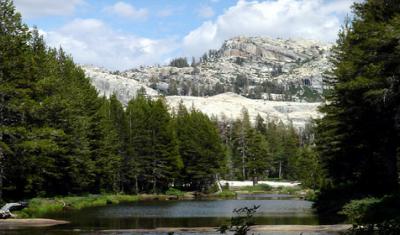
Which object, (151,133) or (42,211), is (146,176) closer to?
(151,133)

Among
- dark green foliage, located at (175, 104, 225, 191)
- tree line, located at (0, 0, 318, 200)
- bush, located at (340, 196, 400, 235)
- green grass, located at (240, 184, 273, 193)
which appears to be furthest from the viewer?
green grass, located at (240, 184, 273, 193)

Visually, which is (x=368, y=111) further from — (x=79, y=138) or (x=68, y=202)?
(x=79, y=138)

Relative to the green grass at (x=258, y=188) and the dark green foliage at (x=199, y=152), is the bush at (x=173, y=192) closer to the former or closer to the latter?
the dark green foliage at (x=199, y=152)

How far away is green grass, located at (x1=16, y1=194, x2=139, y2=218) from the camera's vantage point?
45438 mm

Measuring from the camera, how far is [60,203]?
5547 cm

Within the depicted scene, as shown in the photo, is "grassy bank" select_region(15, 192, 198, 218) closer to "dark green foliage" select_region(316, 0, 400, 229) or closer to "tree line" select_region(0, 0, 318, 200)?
"tree line" select_region(0, 0, 318, 200)

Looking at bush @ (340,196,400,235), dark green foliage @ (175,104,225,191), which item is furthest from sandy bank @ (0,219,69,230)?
dark green foliage @ (175,104,225,191)

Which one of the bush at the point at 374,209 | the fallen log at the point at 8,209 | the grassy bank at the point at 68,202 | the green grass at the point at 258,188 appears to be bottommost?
the green grass at the point at 258,188

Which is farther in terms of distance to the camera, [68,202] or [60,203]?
[68,202]

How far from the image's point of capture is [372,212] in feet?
103

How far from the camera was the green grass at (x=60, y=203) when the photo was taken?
45.4 m

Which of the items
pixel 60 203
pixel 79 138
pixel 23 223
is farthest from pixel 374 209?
pixel 79 138

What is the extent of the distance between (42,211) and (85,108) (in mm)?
31672

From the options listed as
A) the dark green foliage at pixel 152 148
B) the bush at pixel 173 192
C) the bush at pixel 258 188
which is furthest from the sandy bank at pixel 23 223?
the bush at pixel 258 188
